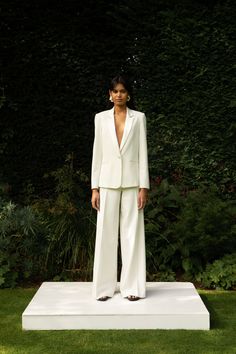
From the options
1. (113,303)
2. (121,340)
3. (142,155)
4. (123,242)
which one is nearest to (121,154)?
(142,155)

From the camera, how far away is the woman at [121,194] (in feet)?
15.0

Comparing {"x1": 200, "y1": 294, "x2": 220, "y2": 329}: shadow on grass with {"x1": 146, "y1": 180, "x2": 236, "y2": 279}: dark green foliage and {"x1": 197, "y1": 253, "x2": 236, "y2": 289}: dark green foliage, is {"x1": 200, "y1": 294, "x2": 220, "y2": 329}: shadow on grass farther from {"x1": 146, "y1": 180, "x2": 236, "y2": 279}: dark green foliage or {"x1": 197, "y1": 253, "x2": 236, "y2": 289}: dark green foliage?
{"x1": 146, "y1": 180, "x2": 236, "y2": 279}: dark green foliage

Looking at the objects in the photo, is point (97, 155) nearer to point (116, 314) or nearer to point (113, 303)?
point (113, 303)

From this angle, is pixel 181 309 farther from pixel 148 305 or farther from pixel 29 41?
pixel 29 41

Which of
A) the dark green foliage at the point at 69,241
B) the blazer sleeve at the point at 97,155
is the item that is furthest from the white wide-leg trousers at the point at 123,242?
the dark green foliage at the point at 69,241

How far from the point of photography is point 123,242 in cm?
465

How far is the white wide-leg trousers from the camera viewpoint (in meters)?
4.60

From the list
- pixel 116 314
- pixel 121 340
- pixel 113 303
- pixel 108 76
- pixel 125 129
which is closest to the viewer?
pixel 121 340

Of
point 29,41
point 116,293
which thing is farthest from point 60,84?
point 116,293

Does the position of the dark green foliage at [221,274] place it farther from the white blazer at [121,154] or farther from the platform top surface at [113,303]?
the white blazer at [121,154]

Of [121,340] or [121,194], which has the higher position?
[121,194]

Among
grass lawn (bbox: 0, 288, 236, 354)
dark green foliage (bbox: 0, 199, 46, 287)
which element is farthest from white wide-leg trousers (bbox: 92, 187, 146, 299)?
dark green foliage (bbox: 0, 199, 46, 287)

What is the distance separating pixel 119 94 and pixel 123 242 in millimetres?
1243

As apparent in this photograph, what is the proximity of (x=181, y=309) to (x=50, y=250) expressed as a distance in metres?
2.15
